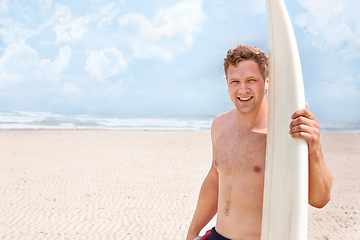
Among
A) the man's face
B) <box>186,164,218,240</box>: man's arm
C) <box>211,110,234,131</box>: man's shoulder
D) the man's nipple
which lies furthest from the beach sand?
the man's face

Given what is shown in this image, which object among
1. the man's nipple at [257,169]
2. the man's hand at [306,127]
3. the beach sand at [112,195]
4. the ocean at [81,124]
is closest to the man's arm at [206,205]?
the man's nipple at [257,169]

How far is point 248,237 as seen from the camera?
72.6 inches

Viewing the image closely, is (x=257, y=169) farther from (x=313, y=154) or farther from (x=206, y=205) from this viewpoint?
(x=206, y=205)

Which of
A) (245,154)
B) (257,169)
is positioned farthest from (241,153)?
(257,169)

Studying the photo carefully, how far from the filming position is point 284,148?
4.76ft

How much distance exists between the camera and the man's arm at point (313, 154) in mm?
1397

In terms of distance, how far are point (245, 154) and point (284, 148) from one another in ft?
1.35

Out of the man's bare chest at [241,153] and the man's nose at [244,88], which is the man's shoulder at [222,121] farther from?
the man's nose at [244,88]

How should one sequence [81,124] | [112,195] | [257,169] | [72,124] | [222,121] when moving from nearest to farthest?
[257,169]
[222,121]
[112,195]
[72,124]
[81,124]

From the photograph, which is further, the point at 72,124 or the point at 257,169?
the point at 72,124

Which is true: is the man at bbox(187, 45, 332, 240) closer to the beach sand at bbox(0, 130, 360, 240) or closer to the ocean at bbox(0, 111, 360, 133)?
the beach sand at bbox(0, 130, 360, 240)

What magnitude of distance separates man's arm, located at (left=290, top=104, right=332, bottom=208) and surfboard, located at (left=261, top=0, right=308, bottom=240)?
36 millimetres

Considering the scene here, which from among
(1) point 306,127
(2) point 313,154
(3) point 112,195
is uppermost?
(1) point 306,127

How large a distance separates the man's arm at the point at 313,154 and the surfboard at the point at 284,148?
0.12 feet
